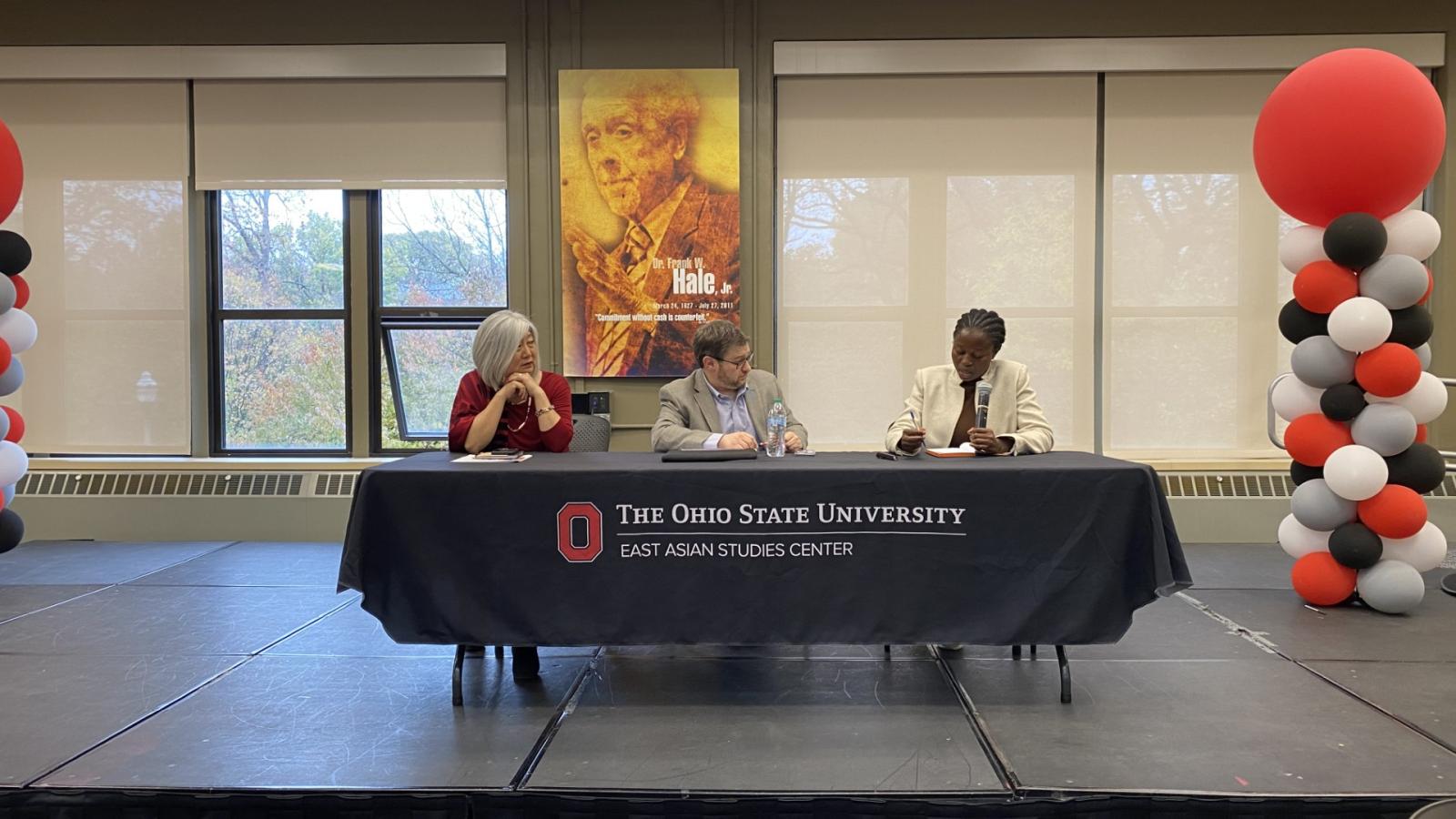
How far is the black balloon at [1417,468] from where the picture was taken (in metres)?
3.41

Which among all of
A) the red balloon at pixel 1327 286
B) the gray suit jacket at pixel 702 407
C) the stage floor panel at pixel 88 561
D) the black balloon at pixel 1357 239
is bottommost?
the stage floor panel at pixel 88 561

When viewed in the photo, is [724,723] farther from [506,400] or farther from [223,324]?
[223,324]

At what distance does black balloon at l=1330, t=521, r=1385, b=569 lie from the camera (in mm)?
3406

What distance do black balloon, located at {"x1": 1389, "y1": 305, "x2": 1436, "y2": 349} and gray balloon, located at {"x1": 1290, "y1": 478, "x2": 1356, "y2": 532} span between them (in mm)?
642

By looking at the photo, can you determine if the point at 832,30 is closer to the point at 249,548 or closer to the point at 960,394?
the point at 960,394

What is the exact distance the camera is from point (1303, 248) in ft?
11.6

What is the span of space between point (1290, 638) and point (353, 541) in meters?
3.25

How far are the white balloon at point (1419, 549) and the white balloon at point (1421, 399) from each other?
0.48 meters

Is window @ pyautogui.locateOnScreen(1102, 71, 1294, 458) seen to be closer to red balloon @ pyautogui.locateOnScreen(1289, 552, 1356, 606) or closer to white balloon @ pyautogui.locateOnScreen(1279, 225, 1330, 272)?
white balloon @ pyautogui.locateOnScreen(1279, 225, 1330, 272)

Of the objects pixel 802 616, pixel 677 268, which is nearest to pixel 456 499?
pixel 802 616

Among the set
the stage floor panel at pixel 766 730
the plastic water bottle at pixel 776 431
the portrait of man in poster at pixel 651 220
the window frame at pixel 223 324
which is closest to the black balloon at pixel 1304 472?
the stage floor panel at pixel 766 730

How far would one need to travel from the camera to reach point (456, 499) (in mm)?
2449

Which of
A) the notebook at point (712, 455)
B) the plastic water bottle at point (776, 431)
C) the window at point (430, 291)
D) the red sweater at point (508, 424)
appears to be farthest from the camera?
the window at point (430, 291)

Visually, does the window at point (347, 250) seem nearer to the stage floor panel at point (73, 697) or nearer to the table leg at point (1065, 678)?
the stage floor panel at point (73, 697)
